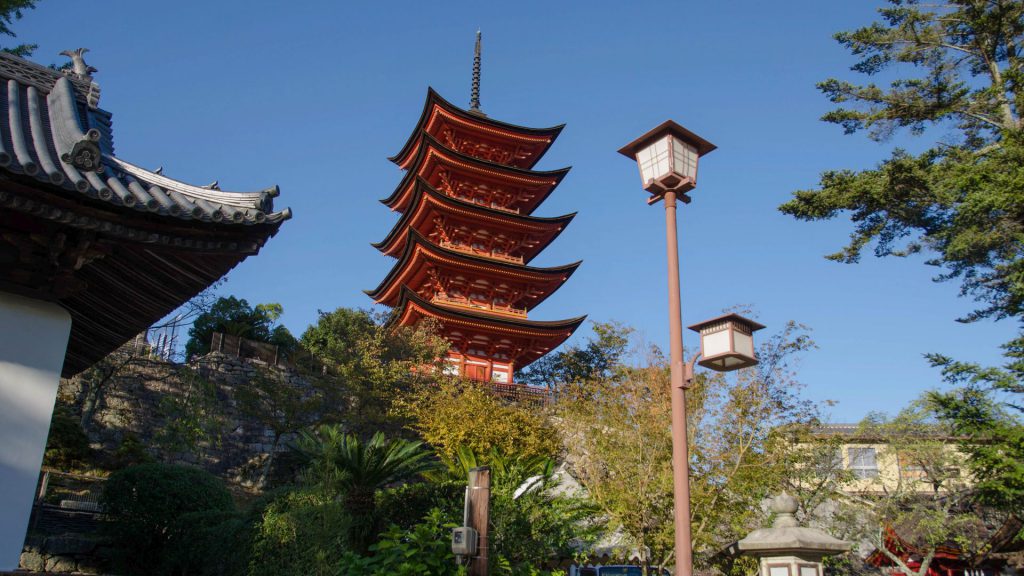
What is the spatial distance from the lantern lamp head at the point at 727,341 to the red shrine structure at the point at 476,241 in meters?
22.7

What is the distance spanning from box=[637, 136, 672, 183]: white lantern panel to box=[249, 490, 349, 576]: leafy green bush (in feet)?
19.4

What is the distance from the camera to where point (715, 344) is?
5.93 metres

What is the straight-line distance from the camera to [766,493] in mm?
15414

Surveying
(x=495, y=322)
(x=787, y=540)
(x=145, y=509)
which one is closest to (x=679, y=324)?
(x=787, y=540)

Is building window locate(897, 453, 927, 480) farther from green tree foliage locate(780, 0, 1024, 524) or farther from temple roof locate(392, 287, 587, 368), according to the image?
temple roof locate(392, 287, 587, 368)

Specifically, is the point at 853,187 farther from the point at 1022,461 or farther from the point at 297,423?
the point at 297,423

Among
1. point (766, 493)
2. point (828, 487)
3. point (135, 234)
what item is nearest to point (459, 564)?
point (135, 234)

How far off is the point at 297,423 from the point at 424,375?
4.49m

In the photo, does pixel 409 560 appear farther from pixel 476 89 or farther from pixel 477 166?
pixel 476 89

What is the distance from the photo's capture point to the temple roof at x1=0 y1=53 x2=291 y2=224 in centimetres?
582

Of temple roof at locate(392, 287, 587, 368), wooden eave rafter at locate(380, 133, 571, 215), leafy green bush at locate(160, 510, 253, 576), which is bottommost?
leafy green bush at locate(160, 510, 253, 576)

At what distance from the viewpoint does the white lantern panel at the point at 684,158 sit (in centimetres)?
652

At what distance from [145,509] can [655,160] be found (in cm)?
1157

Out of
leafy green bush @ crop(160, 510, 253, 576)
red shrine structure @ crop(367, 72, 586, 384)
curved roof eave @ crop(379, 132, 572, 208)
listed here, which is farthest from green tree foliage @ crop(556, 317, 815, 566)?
curved roof eave @ crop(379, 132, 572, 208)
